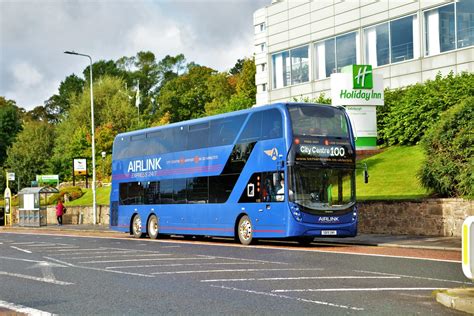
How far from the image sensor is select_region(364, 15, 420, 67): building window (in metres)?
44.2

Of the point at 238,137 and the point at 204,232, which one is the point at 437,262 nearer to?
the point at 238,137

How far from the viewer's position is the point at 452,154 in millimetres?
24594

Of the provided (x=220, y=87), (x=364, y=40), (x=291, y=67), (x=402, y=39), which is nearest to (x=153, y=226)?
(x=402, y=39)

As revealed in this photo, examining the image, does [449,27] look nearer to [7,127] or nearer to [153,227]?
[153,227]

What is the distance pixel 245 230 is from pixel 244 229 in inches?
2.5

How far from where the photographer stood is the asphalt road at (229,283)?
31.7ft

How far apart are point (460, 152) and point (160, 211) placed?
11540mm

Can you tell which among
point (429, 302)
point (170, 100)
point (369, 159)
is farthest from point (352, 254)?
point (170, 100)

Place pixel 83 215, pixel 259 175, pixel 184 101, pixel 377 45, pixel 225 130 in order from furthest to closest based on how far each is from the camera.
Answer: pixel 184 101 → pixel 83 215 → pixel 377 45 → pixel 225 130 → pixel 259 175

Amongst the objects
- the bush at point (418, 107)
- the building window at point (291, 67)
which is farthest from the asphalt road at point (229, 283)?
the building window at point (291, 67)

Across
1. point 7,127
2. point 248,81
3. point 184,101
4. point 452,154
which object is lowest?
point 452,154

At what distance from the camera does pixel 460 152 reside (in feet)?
79.3

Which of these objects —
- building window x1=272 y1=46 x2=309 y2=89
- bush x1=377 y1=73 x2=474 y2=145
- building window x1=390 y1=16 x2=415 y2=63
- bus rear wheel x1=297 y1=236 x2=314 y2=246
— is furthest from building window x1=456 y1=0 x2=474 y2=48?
bus rear wheel x1=297 y1=236 x2=314 y2=246

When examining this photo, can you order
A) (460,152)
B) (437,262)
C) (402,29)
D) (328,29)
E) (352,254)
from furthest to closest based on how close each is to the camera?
(328,29), (402,29), (460,152), (352,254), (437,262)
